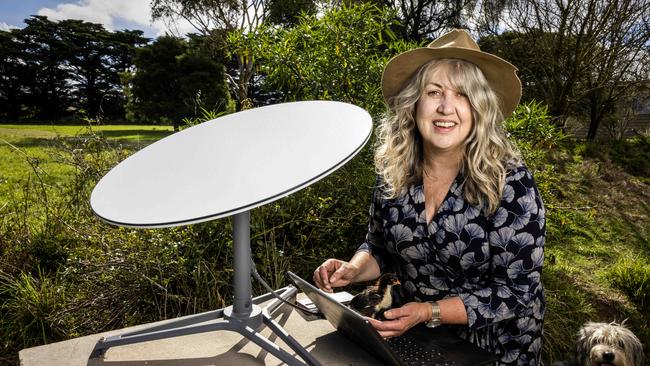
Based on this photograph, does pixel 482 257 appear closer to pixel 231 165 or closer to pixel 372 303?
pixel 372 303

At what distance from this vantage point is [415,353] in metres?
1.26

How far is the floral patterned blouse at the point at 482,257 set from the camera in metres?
1.31

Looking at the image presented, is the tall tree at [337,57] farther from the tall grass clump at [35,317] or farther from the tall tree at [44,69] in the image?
the tall tree at [44,69]

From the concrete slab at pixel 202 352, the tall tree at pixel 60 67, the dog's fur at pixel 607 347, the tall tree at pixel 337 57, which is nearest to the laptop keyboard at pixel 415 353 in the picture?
the concrete slab at pixel 202 352

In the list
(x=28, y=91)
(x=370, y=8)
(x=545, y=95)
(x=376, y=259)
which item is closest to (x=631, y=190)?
(x=545, y=95)

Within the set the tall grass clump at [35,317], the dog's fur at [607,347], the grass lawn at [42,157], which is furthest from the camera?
the grass lawn at [42,157]

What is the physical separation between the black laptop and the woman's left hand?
1.2 inches

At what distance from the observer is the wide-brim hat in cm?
142

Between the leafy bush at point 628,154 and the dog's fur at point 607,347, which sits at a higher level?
the leafy bush at point 628,154

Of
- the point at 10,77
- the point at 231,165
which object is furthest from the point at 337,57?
the point at 10,77

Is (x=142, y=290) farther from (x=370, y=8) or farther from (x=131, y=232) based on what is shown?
(x=370, y=8)

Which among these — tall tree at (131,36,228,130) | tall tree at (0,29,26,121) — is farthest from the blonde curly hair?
tall tree at (0,29,26,121)

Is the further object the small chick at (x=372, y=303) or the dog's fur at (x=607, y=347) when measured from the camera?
the dog's fur at (x=607, y=347)

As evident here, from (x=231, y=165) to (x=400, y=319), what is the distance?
61cm
